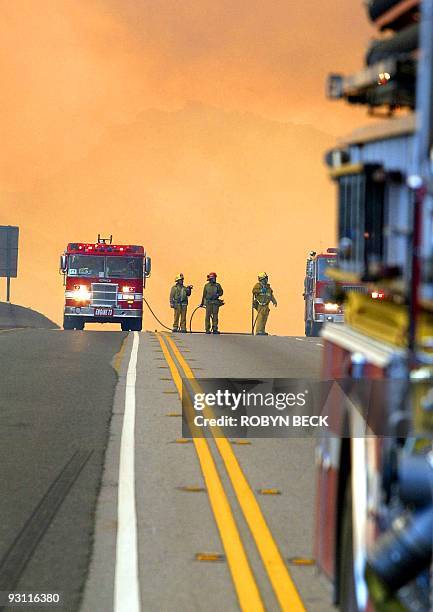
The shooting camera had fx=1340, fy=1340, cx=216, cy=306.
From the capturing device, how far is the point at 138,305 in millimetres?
46406

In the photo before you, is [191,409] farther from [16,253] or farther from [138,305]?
[16,253]

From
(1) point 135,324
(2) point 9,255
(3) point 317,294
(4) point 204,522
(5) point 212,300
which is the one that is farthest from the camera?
(2) point 9,255

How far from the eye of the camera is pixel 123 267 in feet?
149

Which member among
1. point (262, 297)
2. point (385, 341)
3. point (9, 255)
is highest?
point (9, 255)

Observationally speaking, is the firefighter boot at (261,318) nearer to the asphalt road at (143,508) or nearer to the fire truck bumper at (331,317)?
the fire truck bumper at (331,317)

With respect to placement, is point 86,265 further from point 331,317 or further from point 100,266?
point 331,317

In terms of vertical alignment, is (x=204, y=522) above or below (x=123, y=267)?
below

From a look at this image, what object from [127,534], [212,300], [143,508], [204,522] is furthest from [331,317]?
[127,534]

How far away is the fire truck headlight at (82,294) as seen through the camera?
1799 inches

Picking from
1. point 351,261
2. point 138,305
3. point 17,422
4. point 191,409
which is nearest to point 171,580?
point 351,261

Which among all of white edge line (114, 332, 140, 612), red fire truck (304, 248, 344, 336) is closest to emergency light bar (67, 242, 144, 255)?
red fire truck (304, 248, 344, 336)

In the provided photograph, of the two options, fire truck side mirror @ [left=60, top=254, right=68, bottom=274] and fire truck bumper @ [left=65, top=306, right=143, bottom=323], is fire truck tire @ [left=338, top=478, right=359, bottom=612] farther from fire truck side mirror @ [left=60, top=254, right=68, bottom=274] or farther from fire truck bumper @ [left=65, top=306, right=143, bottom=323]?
fire truck bumper @ [left=65, top=306, right=143, bottom=323]

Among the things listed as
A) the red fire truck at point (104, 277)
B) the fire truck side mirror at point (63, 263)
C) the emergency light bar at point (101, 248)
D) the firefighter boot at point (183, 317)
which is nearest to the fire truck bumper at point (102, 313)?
the red fire truck at point (104, 277)

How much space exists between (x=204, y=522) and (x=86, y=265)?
1405 inches
